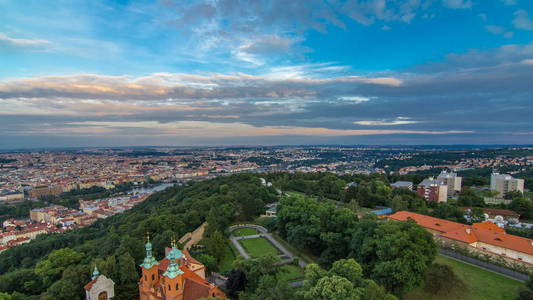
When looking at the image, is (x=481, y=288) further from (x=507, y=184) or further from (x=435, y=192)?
(x=507, y=184)

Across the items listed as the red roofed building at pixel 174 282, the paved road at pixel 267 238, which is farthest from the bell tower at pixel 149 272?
the paved road at pixel 267 238

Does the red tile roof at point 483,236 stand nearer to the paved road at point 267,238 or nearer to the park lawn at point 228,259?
the paved road at point 267,238

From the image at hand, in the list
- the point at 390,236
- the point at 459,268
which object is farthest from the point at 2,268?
the point at 459,268

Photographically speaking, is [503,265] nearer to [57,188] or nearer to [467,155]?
[57,188]

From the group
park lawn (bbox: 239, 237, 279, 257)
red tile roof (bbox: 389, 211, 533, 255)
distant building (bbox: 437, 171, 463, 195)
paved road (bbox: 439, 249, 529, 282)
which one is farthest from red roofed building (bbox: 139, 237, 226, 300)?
distant building (bbox: 437, 171, 463, 195)

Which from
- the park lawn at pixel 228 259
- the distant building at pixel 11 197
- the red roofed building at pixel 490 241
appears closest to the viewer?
the red roofed building at pixel 490 241

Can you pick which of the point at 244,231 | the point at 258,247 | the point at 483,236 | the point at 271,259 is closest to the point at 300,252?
the point at 258,247
